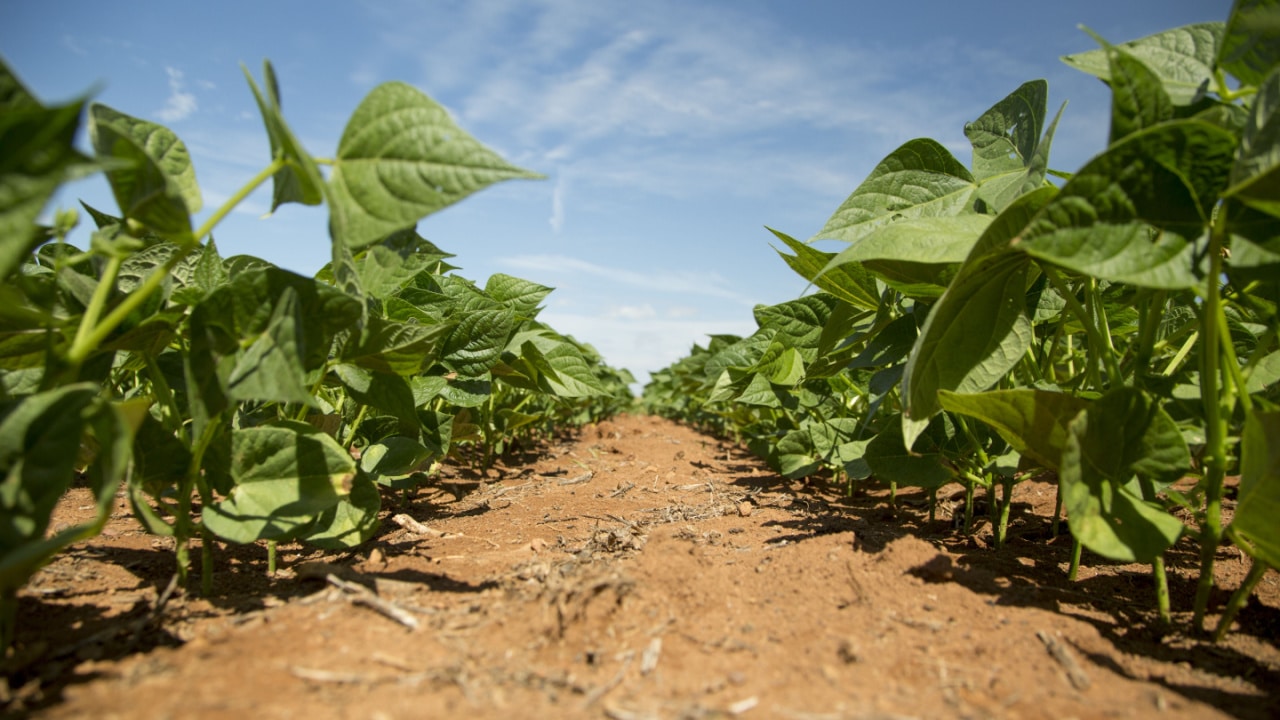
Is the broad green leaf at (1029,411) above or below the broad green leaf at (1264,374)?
below

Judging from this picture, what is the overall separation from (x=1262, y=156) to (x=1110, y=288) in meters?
0.97

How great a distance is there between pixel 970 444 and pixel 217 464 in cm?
198

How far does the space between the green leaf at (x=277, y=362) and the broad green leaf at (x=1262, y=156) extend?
1575mm

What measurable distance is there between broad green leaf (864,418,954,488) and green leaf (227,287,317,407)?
5.24ft

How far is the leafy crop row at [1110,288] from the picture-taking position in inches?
47.3

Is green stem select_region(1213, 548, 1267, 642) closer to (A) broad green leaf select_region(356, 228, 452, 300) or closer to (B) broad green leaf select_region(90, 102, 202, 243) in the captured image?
(A) broad green leaf select_region(356, 228, 452, 300)

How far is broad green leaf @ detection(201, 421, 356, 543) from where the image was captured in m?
1.51

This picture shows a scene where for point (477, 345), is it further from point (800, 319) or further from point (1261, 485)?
point (1261, 485)

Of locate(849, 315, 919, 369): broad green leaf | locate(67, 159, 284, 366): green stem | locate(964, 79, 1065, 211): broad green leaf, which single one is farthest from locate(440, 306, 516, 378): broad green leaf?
locate(964, 79, 1065, 211): broad green leaf

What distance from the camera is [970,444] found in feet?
7.03

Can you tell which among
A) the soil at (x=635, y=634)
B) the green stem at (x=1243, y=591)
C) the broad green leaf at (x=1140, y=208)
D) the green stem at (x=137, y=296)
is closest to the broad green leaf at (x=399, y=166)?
the green stem at (x=137, y=296)

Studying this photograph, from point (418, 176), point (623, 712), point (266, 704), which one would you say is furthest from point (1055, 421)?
point (266, 704)

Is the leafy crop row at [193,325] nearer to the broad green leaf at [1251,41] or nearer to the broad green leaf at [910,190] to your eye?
the broad green leaf at [910,190]

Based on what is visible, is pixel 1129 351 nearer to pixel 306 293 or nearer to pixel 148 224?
pixel 306 293
